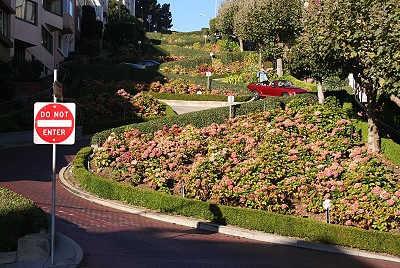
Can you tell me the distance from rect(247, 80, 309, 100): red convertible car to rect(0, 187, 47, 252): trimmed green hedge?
77.1ft

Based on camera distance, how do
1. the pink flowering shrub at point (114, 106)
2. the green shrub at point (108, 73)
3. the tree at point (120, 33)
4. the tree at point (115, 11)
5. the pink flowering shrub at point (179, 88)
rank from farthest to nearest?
the tree at point (115, 11) < the tree at point (120, 33) < the green shrub at point (108, 73) < the pink flowering shrub at point (179, 88) < the pink flowering shrub at point (114, 106)

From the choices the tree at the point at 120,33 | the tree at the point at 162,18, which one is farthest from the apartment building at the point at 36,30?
the tree at the point at 162,18

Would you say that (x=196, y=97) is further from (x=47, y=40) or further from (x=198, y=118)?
(x=47, y=40)

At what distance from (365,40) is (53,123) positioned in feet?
35.1

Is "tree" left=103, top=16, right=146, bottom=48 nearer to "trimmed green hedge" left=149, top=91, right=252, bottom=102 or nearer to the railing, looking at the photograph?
"trimmed green hedge" left=149, top=91, right=252, bottom=102

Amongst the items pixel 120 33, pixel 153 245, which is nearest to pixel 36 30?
pixel 153 245

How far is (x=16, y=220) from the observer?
8.41 meters

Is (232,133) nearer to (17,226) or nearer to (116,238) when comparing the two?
(116,238)

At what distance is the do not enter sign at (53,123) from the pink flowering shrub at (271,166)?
19.5ft

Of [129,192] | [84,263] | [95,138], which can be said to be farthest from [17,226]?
[95,138]

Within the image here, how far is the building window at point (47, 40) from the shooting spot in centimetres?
3812

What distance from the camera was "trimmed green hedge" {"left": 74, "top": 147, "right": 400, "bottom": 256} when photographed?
11.2 metres

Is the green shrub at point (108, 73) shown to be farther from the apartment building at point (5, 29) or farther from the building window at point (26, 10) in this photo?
the apartment building at point (5, 29)

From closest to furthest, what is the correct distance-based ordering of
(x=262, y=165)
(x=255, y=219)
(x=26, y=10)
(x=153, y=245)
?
(x=153, y=245) < (x=255, y=219) < (x=262, y=165) < (x=26, y=10)
